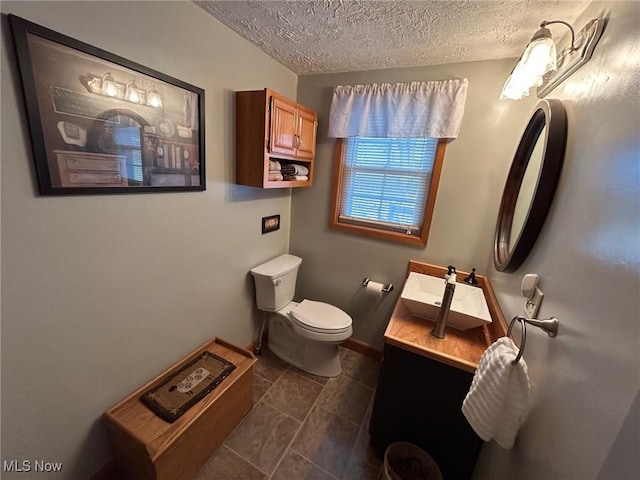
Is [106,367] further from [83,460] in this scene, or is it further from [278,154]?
[278,154]

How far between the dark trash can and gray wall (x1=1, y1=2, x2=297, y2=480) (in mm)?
1286

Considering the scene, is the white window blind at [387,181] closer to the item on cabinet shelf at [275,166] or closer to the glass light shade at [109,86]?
the item on cabinet shelf at [275,166]

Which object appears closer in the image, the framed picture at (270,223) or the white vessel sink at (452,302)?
the white vessel sink at (452,302)

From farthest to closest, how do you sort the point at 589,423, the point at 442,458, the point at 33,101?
the point at 442,458 → the point at 33,101 → the point at 589,423

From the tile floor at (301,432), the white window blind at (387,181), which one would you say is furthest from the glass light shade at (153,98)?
the tile floor at (301,432)

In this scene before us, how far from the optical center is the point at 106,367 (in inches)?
46.4

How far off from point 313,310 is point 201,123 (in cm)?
148

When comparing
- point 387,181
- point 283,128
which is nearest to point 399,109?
point 387,181

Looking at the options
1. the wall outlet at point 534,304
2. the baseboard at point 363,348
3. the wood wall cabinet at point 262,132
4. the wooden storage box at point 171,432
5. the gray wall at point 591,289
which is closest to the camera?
the gray wall at point 591,289

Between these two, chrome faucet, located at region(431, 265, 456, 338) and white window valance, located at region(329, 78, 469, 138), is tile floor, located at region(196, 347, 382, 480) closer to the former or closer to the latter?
chrome faucet, located at region(431, 265, 456, 338)

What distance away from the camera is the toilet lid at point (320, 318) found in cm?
185

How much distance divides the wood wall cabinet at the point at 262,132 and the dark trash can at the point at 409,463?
163 centimetres

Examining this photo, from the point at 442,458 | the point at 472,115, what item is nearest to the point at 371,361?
the point at 442,458

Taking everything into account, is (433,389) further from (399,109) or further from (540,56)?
(399,109)
